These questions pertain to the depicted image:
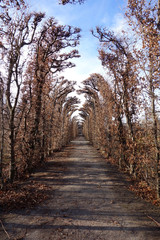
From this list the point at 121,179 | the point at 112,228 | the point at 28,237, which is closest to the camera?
the point at 28,237

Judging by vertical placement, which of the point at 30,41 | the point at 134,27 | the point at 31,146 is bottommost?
the point at 31,146

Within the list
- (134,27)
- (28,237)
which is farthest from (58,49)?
(28,237)

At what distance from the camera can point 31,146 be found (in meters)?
9.84

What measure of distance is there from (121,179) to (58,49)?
981 centimetres

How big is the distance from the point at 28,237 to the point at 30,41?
9.04 meters

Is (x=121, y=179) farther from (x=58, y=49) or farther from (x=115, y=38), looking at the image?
(x=58, y=49)

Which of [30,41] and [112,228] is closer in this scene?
[112,228]

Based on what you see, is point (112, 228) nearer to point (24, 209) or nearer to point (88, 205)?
point (88, 205)

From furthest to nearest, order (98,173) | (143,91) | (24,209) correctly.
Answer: (98,173) → (143,91) → (24,209)

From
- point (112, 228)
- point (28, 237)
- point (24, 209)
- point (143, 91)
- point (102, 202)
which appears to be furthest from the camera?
point (143, 91)

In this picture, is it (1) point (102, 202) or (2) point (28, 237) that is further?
(1) point (102, 202)

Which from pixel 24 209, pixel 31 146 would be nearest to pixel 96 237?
pixel 24 209

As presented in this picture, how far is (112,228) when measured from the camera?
4176 millimetres

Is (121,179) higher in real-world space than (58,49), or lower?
lower
